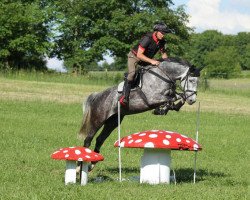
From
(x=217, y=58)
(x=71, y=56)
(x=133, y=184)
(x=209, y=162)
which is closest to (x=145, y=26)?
(x=71, y=56)

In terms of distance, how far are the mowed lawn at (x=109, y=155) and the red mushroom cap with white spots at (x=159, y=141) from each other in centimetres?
72

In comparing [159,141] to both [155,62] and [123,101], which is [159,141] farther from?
[155,62]

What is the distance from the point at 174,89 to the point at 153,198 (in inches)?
135

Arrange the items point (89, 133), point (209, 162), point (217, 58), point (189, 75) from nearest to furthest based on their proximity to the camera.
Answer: point (189, 75) → point (89, 133) → point (209, 162) → point (217, 58)

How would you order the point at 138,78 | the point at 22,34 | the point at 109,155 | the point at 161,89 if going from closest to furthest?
the point at 161,89
the point at 138,78
the point at 109,155
the point at 22,34

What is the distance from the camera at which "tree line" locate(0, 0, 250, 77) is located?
198ft

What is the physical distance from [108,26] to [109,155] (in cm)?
5091

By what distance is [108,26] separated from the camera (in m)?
65.9

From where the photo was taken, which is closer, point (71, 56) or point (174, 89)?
point (174, 89)

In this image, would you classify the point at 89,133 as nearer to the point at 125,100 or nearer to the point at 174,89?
the point at 125,100

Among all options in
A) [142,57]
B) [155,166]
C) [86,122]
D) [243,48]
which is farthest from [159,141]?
[243,48]

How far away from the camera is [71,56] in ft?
229

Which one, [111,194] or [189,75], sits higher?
[189,75]

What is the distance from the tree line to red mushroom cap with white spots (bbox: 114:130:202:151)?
49219 millimetres
